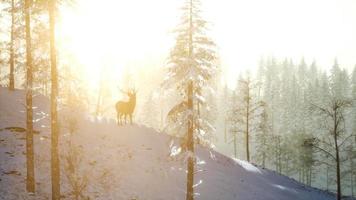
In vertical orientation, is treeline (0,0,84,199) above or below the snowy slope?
above

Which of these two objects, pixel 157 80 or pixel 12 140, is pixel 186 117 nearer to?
pixel 12 140

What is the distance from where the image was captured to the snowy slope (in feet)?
70.8

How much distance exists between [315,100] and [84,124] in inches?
2875

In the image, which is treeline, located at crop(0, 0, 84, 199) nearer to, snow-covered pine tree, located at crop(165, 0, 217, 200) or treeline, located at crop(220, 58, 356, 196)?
snow-covered pine tree, located at crop(165, 0, 217, 200)

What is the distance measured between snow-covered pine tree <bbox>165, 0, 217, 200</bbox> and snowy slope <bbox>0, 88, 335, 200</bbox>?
161 centimetres

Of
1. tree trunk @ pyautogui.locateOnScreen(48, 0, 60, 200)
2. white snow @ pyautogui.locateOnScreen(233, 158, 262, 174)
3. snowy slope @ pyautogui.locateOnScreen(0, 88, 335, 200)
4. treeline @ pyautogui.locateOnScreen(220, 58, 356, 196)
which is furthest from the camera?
treeline @ pyautogui.locateOnScreen(220, 58, 356, 196)

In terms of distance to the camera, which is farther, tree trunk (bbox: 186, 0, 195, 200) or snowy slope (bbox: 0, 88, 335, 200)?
snowy slope (bbox: 0, 88, 335, 200)

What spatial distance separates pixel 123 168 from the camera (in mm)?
26234

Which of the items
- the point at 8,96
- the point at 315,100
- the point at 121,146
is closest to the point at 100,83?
the point at 8,96

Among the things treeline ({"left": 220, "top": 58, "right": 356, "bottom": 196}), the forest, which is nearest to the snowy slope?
the forest

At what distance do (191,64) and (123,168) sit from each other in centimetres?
1083

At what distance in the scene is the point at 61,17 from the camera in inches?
717

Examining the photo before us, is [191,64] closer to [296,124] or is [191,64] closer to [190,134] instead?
[190,134]

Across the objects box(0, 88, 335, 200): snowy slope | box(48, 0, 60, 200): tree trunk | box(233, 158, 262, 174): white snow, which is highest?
box(48, 0, 60, 200): tree trunk
